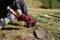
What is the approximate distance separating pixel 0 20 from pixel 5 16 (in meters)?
0.19

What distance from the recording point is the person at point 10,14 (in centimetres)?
493

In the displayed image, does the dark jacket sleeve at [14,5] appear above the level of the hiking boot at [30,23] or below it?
above

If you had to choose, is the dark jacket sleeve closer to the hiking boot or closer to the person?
the person

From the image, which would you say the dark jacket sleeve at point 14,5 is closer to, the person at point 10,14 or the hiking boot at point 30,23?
the person at point 10,14

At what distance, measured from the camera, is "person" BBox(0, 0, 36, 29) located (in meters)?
4.93

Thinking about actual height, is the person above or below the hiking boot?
above

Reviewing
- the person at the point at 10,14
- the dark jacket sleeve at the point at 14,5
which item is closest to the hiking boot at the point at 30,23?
the person at the point at 10,14

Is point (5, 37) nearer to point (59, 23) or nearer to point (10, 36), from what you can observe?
point (10, 36)

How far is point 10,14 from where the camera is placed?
503 centimetres

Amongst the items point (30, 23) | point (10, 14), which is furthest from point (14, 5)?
point (30, 23)

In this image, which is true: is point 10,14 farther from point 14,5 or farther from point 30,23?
point 30,23

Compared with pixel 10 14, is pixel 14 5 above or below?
above

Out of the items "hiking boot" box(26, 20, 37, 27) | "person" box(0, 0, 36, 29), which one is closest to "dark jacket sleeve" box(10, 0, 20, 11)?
"person" box(0, 0, 36, 29)

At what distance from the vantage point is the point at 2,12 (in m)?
5.06
